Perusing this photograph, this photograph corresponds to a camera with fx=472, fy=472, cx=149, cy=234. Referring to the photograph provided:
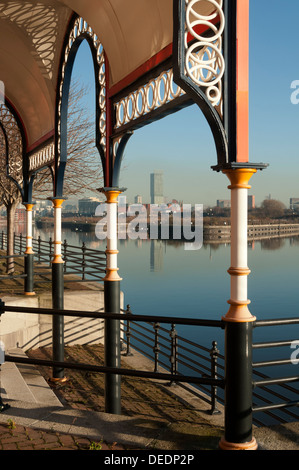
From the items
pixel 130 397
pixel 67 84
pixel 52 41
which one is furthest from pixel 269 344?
pixel 52 41

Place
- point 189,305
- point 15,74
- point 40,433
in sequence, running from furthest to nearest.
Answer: point 189,305 → point 15,74 → point 40,433

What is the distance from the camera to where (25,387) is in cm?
765

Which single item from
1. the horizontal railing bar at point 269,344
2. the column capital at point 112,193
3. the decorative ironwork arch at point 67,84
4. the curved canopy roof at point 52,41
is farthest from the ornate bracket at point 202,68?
the decorative ironwork arch at point 67,84

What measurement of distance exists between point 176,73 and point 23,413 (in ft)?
10.5

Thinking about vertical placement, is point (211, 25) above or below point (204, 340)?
above

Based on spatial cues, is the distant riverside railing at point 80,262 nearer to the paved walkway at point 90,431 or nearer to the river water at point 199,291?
the paved walkway at point 90,431

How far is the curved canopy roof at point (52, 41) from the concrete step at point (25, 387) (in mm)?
4808

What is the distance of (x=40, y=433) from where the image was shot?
3.83m

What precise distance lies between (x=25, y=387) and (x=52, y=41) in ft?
21.6

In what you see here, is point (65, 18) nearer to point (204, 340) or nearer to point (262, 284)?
point (204, 340)

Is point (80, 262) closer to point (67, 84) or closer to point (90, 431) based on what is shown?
point (67, 84)

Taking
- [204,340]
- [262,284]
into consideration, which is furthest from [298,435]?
[262,284]

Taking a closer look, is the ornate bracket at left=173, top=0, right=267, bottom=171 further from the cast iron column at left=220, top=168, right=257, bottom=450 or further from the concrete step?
the concrete step

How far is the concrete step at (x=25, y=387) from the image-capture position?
714cm
